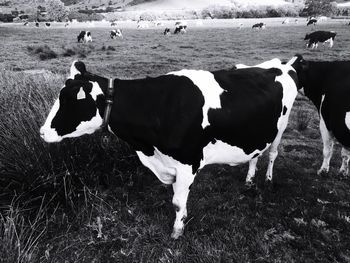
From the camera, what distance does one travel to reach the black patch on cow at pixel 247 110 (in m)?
3.62

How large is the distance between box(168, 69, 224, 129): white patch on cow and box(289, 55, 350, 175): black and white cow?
197 centimetres

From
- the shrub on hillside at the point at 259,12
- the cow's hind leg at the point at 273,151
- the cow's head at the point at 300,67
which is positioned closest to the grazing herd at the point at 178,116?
the cow's hind leg at the point at 273,151

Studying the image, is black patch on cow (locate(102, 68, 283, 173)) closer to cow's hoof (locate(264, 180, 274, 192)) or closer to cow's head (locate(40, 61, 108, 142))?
cow's head (locate(40, 61, 108, 142))

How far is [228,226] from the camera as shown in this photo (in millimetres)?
3977

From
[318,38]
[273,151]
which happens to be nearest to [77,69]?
[273,151]

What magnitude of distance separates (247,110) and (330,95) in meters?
1.70

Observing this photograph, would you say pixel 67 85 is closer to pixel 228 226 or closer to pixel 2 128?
pixel 2 128

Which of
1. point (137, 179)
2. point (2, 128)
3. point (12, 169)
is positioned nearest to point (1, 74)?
point (2, 128)

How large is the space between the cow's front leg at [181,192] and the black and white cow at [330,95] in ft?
7.73

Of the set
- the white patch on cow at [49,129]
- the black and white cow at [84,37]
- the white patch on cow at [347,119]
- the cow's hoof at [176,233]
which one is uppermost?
the white patch on cow at [49,129]

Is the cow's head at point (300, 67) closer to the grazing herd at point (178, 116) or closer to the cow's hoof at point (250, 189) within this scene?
the grazing herd at point (178, 116)

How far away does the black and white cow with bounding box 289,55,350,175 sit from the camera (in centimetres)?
465

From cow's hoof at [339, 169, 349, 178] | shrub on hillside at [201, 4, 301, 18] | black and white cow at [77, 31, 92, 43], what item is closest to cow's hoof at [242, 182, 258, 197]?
cow's hoof at [339, 169, 349, 178]

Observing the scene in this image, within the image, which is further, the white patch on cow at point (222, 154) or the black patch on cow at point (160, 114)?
the white patch on cow at point (222, 154)
